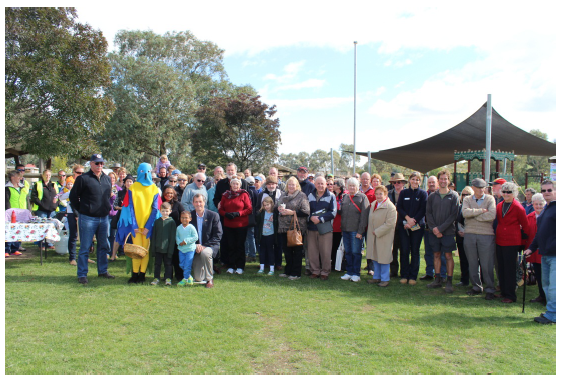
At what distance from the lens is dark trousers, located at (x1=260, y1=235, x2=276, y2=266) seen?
7070 millimetres

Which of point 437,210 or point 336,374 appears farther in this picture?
point 437,210

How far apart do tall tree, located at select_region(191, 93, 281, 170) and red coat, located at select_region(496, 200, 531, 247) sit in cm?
2032

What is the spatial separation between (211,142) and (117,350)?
74.5 ft

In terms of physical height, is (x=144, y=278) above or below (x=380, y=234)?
below

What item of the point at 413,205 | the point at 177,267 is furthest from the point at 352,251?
the point at 177,267

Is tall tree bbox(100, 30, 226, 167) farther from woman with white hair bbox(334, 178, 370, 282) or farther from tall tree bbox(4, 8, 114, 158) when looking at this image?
woman with white hair bbox(334, 178, 370, 282)

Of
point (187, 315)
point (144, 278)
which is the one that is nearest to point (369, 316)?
point (187, 315)

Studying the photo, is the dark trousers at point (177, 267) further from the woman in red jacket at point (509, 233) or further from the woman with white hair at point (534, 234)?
the woman with white hair at point (534, 234)

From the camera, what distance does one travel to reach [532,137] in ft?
51.7

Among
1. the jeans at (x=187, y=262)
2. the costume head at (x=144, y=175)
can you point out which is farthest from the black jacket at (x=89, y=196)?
the jeans at (x=187, y=262)

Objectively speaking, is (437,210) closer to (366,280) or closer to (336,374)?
(366,280)

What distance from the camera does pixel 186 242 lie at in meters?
6.14

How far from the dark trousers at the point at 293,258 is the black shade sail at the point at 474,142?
11.1m

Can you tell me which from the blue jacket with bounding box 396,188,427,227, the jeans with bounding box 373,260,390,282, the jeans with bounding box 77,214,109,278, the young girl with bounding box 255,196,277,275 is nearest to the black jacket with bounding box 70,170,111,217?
the jeans with bounding box 77,214,109,278
